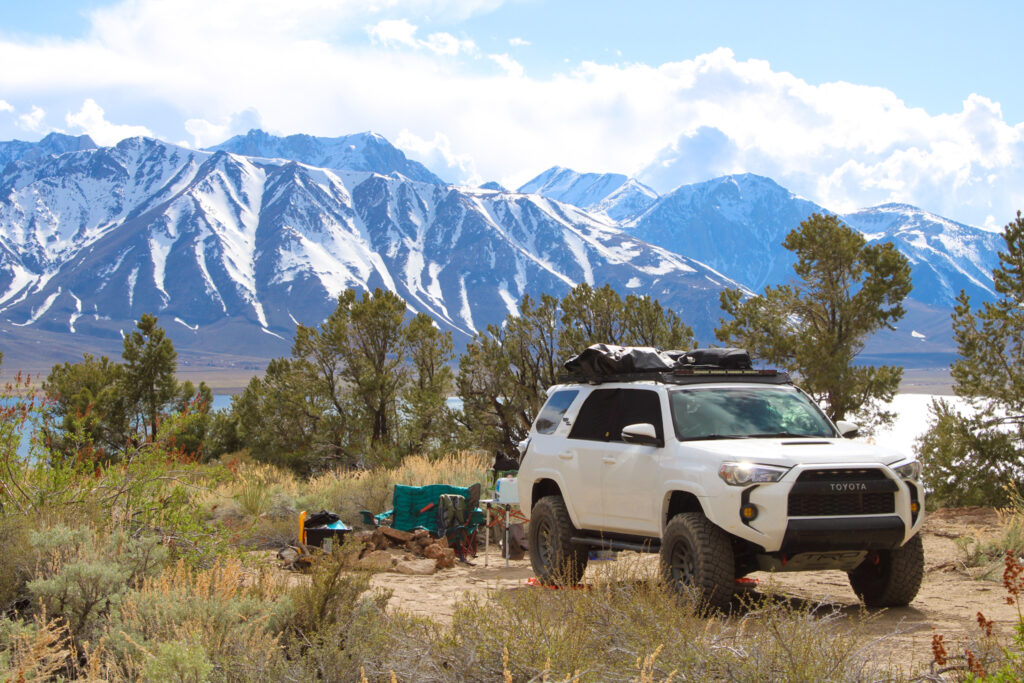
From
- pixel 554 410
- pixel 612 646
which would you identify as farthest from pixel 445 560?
pixel 612 646

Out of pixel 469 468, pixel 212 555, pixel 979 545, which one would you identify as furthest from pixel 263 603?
pixel 469 468

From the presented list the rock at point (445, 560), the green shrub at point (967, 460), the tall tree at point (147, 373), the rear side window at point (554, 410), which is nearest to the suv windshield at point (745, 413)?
the rear side window at point (554, 410)

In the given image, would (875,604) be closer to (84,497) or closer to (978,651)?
(978,651)

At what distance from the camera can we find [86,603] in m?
6.20

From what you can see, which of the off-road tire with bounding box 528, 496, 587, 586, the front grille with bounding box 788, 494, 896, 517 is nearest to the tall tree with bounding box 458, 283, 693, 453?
the off-road tire with bounding box 528, 496, 587, 586

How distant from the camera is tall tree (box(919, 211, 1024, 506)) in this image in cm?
1917

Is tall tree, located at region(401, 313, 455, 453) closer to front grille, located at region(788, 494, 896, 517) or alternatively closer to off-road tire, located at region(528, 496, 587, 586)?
off-road tire, located at region(528, 496, 587, 586)

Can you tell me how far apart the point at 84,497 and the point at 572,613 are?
4.78 meters

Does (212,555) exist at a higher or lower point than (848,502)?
lower

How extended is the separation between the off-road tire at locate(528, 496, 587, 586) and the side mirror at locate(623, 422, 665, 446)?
1318mm

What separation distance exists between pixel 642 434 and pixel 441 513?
5142mm

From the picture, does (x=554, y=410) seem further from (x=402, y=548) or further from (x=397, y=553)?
(x=402, y=548)

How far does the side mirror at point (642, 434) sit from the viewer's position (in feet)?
26.8

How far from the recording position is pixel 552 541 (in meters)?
9.36
